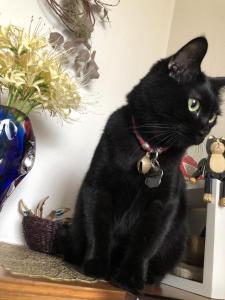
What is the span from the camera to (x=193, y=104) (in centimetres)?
90

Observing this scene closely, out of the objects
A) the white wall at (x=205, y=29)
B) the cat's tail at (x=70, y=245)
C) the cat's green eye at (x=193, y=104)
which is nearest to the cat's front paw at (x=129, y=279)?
the cat's tail at (x=70, y=245)

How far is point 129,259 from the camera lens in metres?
0.80

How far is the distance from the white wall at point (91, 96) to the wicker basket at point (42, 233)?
161 millimetres

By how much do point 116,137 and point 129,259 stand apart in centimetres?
31

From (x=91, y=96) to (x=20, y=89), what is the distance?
1.76ft

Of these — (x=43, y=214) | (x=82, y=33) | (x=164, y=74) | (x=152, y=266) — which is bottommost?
(x=152, y=266)

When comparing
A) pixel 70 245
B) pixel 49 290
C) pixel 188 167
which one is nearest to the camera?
pixel 49 290

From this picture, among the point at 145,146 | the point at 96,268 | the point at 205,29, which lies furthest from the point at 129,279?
the point at 205,29

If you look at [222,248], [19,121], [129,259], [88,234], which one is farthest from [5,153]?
[222,248]

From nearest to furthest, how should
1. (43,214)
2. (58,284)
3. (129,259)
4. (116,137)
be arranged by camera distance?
(58,284)
(129,259)
(116,137)
(43,214)

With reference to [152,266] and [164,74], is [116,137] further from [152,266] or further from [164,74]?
[152,266]

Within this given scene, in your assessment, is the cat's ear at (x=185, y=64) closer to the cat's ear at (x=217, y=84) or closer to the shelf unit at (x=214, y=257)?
the cat's ear at (x=217, y=84)

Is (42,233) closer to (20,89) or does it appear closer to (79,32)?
(20,89)

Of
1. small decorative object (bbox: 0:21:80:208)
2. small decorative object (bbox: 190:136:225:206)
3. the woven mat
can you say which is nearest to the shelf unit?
small decorative object (bbox: 190:136:225:206)
